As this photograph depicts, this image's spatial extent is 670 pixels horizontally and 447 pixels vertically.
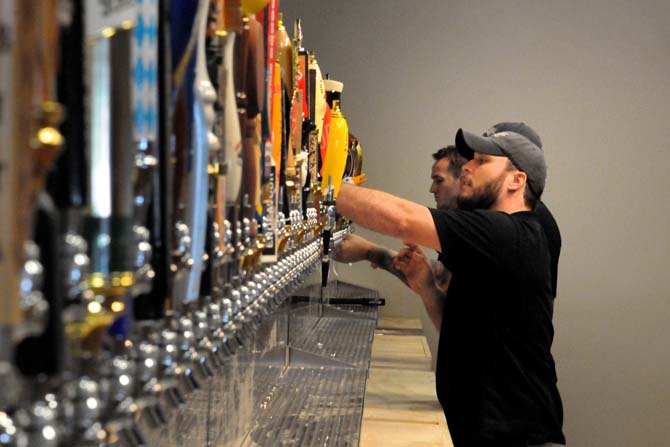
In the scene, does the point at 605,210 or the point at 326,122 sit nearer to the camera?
the point at 326,122

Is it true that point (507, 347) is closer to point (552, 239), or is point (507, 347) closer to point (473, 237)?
point (473, 237)

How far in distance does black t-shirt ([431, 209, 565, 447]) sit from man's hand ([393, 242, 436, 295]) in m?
0.63

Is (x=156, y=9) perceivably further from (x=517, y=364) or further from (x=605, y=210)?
(x=605, y=210)

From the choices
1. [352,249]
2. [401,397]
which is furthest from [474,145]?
[352,249]

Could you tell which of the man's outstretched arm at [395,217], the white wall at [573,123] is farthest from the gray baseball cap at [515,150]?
the white wall at [573,123]

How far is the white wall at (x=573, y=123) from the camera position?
495cm

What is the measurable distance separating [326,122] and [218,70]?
152 centimetres

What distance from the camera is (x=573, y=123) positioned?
500 cm

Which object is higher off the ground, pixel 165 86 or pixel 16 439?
pixel 165 86

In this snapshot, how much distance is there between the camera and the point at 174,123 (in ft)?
2.29

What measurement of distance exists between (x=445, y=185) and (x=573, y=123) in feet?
4.31

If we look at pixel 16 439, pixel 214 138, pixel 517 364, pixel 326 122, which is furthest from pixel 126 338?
pixel 517 364

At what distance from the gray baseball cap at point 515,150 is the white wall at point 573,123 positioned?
2.10m

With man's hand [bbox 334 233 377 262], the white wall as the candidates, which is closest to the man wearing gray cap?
man's hand [bbox 334 233 377 262]
